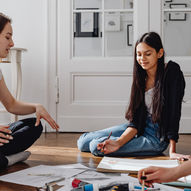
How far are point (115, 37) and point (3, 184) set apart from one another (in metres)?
1.87

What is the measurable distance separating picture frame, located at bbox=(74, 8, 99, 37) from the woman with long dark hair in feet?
3.59

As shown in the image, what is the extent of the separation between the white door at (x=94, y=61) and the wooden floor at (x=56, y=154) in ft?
1.23

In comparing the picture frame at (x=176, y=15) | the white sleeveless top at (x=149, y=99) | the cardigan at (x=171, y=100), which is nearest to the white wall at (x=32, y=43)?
the picture frame at (x=176, y=15)

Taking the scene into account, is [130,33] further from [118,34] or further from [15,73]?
[15,73]

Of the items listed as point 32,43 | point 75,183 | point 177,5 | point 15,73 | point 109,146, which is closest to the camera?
point 75,183

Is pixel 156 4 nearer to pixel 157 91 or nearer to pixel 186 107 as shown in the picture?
pixel 186 107

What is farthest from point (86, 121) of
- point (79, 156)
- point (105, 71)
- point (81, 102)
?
point (79, 156)

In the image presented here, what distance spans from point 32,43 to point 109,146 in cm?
151

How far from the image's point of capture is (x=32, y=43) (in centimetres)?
281

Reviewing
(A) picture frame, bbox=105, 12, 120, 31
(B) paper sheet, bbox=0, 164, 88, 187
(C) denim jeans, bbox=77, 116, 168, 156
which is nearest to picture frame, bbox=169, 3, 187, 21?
(A) picture frame, bbox=105, 12, 120, 31

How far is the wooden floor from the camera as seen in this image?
1429mm

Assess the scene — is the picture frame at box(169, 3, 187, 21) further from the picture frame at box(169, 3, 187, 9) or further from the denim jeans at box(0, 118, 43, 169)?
the denim jeans at box(0, 118, 43, 169)

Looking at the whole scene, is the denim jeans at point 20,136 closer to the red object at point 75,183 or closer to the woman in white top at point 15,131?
the woman in white top at point 15,131

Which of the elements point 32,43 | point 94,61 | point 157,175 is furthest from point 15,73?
point 157,175
